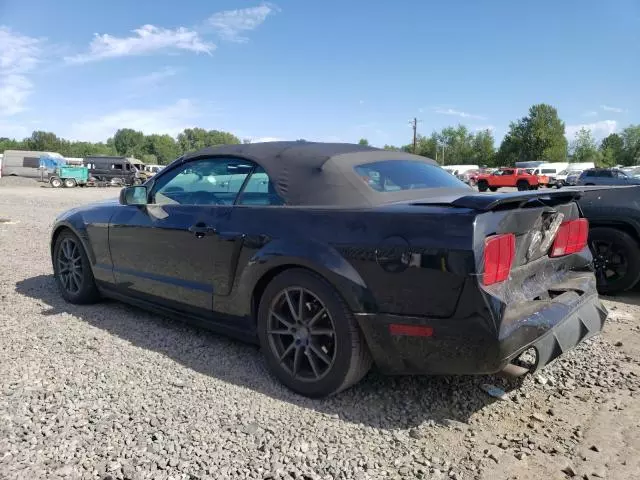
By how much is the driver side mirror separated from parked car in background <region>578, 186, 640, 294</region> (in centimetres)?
448

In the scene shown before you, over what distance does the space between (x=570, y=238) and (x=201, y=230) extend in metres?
2.44

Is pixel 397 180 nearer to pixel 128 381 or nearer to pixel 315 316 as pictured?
pixel 315 316

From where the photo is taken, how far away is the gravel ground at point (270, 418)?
2285 mm

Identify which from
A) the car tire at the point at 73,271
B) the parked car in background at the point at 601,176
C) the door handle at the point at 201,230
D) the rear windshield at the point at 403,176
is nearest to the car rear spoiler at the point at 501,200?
the rear windshield at the point at 403,176

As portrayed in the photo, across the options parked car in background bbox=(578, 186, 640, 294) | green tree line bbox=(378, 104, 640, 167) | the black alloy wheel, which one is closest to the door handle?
the black alloy wheel

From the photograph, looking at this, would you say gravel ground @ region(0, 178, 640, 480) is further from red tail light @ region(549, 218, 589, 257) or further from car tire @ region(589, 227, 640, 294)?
car tire @ region(589, 227, 640, 294)

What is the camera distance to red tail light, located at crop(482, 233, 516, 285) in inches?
93.7

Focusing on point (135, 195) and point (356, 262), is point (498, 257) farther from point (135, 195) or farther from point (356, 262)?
point (135, 195)

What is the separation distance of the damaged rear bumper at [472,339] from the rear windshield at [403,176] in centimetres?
93

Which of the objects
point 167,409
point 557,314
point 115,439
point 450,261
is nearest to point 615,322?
point 557,314

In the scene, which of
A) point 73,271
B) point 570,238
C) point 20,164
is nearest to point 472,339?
point 570,238

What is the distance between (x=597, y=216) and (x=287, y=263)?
4.06 m

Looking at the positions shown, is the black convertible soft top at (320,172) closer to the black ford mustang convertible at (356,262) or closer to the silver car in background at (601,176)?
the black ford mustang convertible at (356,262)

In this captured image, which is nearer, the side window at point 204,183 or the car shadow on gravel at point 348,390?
the car shadow on gravel at point 348,390
